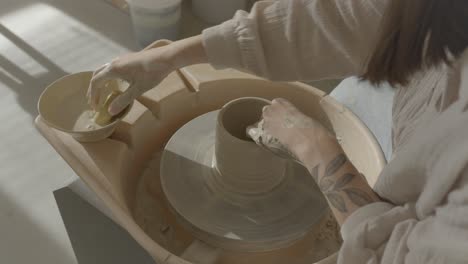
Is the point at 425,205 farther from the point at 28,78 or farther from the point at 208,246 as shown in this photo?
the point at 28,78

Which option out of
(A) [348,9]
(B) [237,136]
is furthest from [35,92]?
(A) [348,9]

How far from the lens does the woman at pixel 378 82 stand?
2.55ft

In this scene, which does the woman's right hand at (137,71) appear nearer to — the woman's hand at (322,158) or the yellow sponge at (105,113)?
the yellow sponge at (105,113)

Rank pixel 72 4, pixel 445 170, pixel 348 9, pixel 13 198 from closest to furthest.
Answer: pixel 445 170, pixel 348 9, pixel 13 198, pixel 72 4

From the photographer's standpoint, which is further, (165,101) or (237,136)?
(165,101)

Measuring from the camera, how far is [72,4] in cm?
240

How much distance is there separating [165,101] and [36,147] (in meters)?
0.65

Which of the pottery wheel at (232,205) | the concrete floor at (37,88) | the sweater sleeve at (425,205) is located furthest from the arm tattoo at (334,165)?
the concrete floor at (37,88)

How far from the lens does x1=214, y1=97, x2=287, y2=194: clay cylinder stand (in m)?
1.25

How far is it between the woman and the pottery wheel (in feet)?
0.78

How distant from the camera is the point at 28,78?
2084 mm

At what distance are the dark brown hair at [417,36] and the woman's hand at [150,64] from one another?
41 cm

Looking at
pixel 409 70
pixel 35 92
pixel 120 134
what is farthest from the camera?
pixel 35 92

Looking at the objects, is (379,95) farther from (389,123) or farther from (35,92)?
(35,92)
